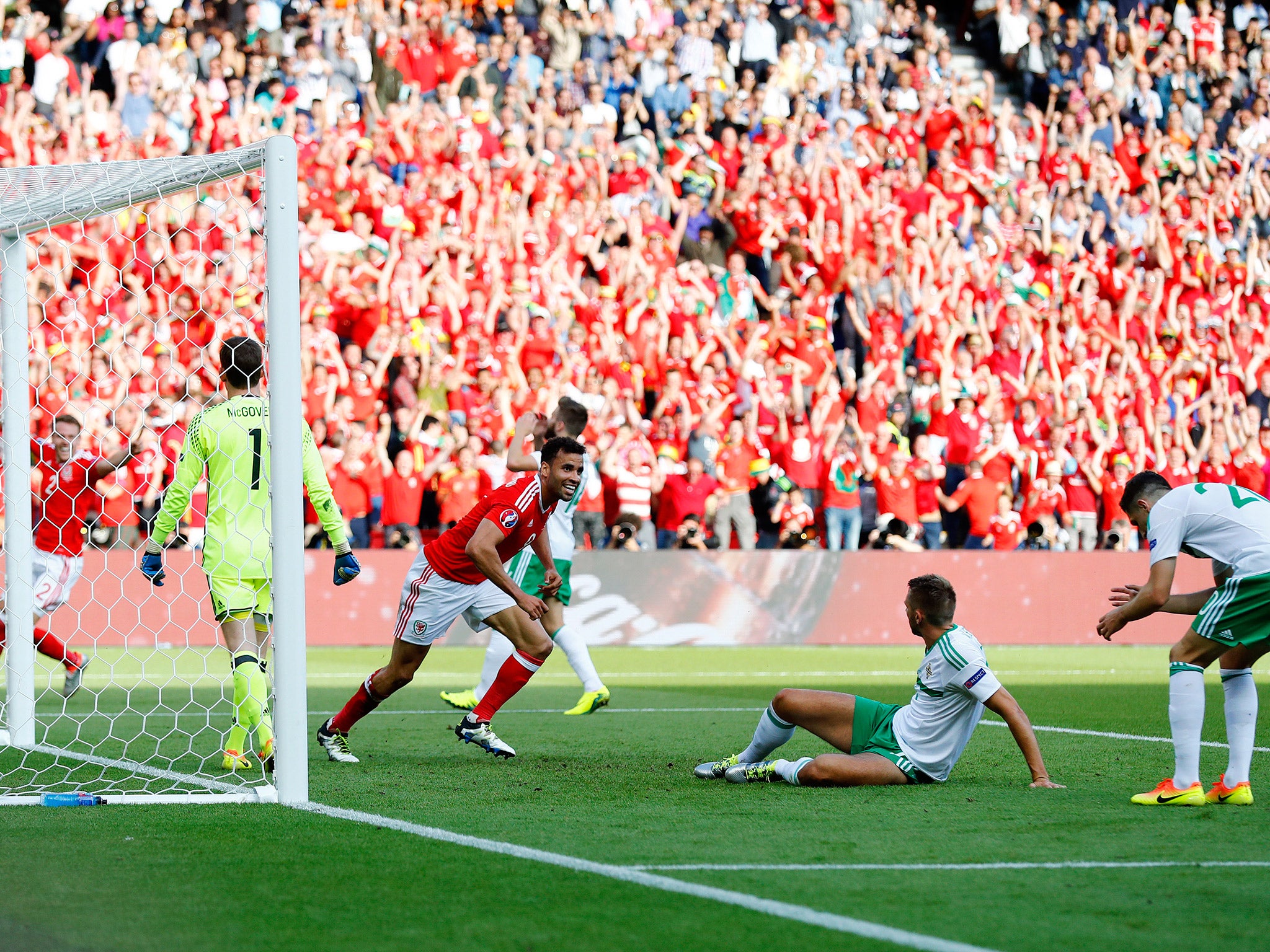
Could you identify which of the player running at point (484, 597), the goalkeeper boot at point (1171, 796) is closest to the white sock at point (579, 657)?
the player running at point (484, 597)

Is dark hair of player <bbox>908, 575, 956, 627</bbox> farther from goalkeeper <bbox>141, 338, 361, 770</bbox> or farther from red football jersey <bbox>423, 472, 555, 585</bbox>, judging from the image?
goalkeeper <bbox>141, 338, 361, 770</bbox>

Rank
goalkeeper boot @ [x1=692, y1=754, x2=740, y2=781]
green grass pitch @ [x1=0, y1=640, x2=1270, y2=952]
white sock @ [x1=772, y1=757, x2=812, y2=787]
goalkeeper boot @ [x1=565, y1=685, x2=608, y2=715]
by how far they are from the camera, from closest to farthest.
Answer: green grass pitch @ [x1=0, y1=640, x2=1270, y2=952], white sock @ [x1=772, y1=757, x2=812, y2=787], goalkeeper boot @ [x1=692, y1=754, x2=740, y2=781], goalkeeper boot @ [x1=565, y1=685, x2=608, y2=715]

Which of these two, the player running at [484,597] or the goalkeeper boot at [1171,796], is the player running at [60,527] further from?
the goalkeeper boot at [1171,796]

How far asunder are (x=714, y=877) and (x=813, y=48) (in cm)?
2059

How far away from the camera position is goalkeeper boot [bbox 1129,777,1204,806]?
22.7 ft

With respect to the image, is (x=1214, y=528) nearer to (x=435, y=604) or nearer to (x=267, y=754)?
(x=435, y=604)

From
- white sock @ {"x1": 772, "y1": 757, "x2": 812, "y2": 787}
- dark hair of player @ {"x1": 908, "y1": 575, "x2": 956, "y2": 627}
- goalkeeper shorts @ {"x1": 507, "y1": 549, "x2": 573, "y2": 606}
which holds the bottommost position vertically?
white sock @ {"x1": 772, "y1": 757, "x2": 812, "y2": 787}

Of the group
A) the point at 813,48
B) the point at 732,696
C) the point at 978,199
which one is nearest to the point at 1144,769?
the point at 732,696

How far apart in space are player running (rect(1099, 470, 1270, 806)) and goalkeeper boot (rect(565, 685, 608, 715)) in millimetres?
4320

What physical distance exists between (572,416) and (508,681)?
2120 mm

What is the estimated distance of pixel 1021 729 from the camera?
718 cm

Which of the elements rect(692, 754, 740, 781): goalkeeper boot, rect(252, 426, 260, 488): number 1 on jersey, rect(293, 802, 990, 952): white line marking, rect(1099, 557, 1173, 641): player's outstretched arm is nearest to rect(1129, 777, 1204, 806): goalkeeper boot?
rect(1099, 557, 1173, 641): player's outstretched arm

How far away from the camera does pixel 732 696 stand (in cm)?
1246

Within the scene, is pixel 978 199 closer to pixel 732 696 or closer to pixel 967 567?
pixel 967 567
